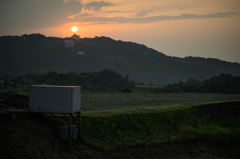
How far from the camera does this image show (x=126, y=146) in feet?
72.3

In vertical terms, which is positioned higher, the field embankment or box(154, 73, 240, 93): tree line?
box(154, 73, 240, 93): tree line

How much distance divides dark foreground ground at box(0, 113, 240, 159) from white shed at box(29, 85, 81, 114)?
1.10 m

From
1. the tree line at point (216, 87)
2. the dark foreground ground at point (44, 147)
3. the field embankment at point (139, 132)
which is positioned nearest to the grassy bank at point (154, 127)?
the field embankment at point (139, 132)

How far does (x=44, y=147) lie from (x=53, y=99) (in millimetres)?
3349

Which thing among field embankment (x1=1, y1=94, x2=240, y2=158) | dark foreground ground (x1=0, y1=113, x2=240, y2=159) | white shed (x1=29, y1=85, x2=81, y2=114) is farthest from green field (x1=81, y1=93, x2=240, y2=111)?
white shed (x1=29, y1=85, x2=81, y2=114)

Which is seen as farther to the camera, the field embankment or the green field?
the green field

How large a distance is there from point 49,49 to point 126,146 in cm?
18163

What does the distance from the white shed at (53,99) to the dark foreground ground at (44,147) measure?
43.5 inches

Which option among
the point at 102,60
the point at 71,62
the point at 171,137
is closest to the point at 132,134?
the point at 171,137

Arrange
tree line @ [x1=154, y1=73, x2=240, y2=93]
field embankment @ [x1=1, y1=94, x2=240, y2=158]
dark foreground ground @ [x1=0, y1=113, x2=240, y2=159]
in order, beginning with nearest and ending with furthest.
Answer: dark foreground ground @ [x1=0, y1=113, x2=240, y2=159] < field embankment @ [x1=1, y1=94, x2=240, y2=158] < tree line @ [x1=154, y1=73, x2=240, y2=93]

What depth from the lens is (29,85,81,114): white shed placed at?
19297 millimetres

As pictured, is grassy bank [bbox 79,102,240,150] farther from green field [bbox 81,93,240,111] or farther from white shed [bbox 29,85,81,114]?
green field [bbox 81,93,240,111]

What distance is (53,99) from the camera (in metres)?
19.4

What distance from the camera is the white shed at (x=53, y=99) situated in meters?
19.3
